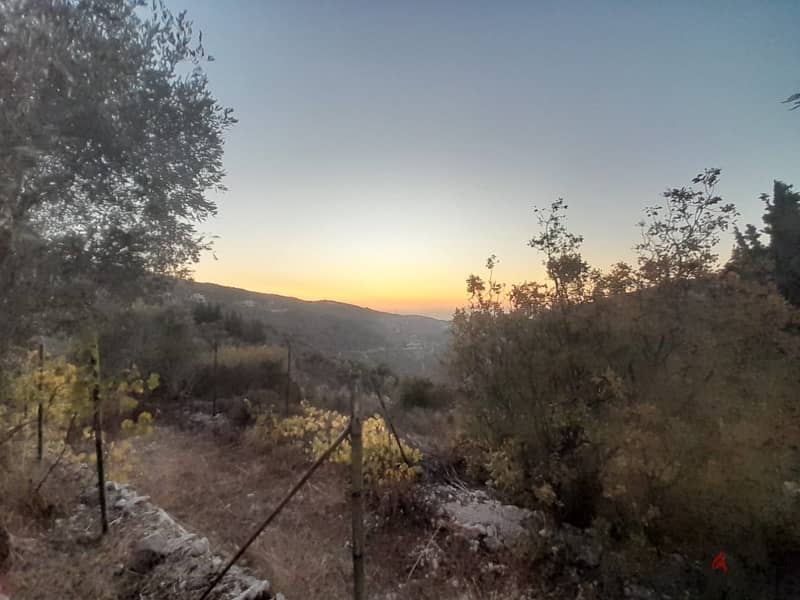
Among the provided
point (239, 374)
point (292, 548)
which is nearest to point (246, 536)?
point (292, 548)

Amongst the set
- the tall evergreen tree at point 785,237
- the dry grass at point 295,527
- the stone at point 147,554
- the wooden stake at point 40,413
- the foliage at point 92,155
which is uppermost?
the tall evergreen tree at point 785,237

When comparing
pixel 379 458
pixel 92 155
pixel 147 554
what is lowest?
pixel 147 554

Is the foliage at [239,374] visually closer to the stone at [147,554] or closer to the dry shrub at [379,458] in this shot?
the dry shrub at [379,458]

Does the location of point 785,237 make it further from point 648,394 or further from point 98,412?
point 98,412

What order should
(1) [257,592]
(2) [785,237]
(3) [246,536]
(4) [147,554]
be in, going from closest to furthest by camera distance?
(1) [257,592] < (4) [147,554] < (3) [246,536] < (2) [785,237]

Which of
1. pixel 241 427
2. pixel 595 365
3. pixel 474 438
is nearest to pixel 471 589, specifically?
pixel 474 438

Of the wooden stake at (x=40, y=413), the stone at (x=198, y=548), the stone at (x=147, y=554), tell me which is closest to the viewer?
the stone at (x=147, y=554)

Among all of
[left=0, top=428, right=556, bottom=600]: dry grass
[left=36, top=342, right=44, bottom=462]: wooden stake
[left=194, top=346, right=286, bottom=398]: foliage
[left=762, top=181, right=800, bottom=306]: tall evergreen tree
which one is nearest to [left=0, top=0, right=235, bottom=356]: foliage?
[left=36, top=342, right=44, bottom=462]: wooden stake

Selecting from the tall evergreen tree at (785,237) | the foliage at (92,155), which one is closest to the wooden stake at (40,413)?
the foliage at (92,155)

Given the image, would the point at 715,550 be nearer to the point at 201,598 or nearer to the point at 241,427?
Result: the point at 201,598

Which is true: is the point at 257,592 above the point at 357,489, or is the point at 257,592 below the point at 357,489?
below

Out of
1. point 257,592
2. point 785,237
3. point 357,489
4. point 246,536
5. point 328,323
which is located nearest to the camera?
point 357,489

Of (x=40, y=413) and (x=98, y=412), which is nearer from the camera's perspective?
(x=98, y=412)

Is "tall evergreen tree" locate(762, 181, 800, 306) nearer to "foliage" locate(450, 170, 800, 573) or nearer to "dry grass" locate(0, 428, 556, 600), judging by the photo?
"foliage" locate(450, 170, 800, 573)
